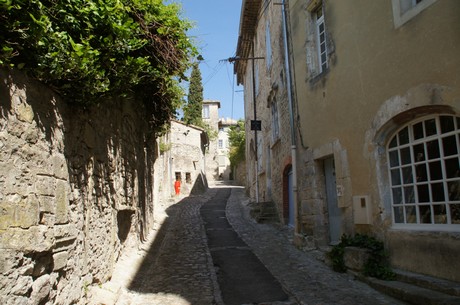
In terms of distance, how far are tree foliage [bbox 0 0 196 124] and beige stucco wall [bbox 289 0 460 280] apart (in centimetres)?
276

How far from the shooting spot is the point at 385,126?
578 cm

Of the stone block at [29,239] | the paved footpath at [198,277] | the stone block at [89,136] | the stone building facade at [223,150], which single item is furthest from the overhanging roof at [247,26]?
the stone building facade at [223,150]

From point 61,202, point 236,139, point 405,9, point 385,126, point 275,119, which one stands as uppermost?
point 236,139

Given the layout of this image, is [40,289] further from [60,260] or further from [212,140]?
[212,140]

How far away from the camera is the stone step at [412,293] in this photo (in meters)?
4.22

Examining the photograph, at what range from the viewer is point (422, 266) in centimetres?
509

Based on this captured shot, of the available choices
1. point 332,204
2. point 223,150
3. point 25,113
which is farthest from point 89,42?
point 223,150

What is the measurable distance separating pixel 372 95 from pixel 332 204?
279 centimetres

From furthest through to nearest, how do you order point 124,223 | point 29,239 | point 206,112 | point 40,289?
point 206,112 < point 124,223 < point 40,289 < point 29,239

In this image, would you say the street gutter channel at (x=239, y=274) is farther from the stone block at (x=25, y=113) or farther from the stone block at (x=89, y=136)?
the stone block at (x=25, y=113)

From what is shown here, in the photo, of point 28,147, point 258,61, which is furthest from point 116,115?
point 258,61

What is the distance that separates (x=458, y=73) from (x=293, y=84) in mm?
5001

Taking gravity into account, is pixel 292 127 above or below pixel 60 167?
above

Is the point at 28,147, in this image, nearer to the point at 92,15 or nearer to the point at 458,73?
the point at 92,15
